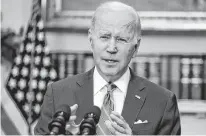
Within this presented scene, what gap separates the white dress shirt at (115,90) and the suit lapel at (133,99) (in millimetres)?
29

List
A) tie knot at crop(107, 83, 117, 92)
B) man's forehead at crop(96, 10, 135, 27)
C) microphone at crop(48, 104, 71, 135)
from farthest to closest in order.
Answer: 1. tie knot at crop(107, 83, 117, 92)
2. man's forehead at crop(96, 10, 135, 27)
3. microphone at crop(48, 104, 71, 135)

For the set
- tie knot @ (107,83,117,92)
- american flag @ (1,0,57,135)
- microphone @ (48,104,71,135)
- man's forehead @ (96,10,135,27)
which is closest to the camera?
microphone @ (48,104,71,135)

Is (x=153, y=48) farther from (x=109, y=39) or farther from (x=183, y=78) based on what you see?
(x=109, y=39)

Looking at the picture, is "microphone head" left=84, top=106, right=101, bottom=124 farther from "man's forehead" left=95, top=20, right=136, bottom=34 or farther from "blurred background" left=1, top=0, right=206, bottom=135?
"blurred background" left=1, top=0, right=206, bottom=135

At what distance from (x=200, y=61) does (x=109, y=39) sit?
2532 mm

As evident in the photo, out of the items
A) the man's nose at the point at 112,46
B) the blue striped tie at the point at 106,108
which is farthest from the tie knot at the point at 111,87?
the man's nose at the point at 112,46

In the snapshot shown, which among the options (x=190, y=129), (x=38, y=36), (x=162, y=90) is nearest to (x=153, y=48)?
(x=190, y=129)

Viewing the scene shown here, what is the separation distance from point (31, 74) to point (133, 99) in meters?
2.40

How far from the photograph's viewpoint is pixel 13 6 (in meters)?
3.99

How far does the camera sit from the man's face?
5.22 ft

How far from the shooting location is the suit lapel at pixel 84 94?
1677 millimetres

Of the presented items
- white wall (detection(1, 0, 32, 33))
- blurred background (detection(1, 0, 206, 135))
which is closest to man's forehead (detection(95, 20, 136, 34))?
blurred background (detection(1, 0, 206, 135))

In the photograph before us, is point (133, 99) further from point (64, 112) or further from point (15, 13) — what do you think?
point (15, 13)

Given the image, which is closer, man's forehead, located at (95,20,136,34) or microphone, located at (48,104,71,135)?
microphone, located at (48,104,71,135)
